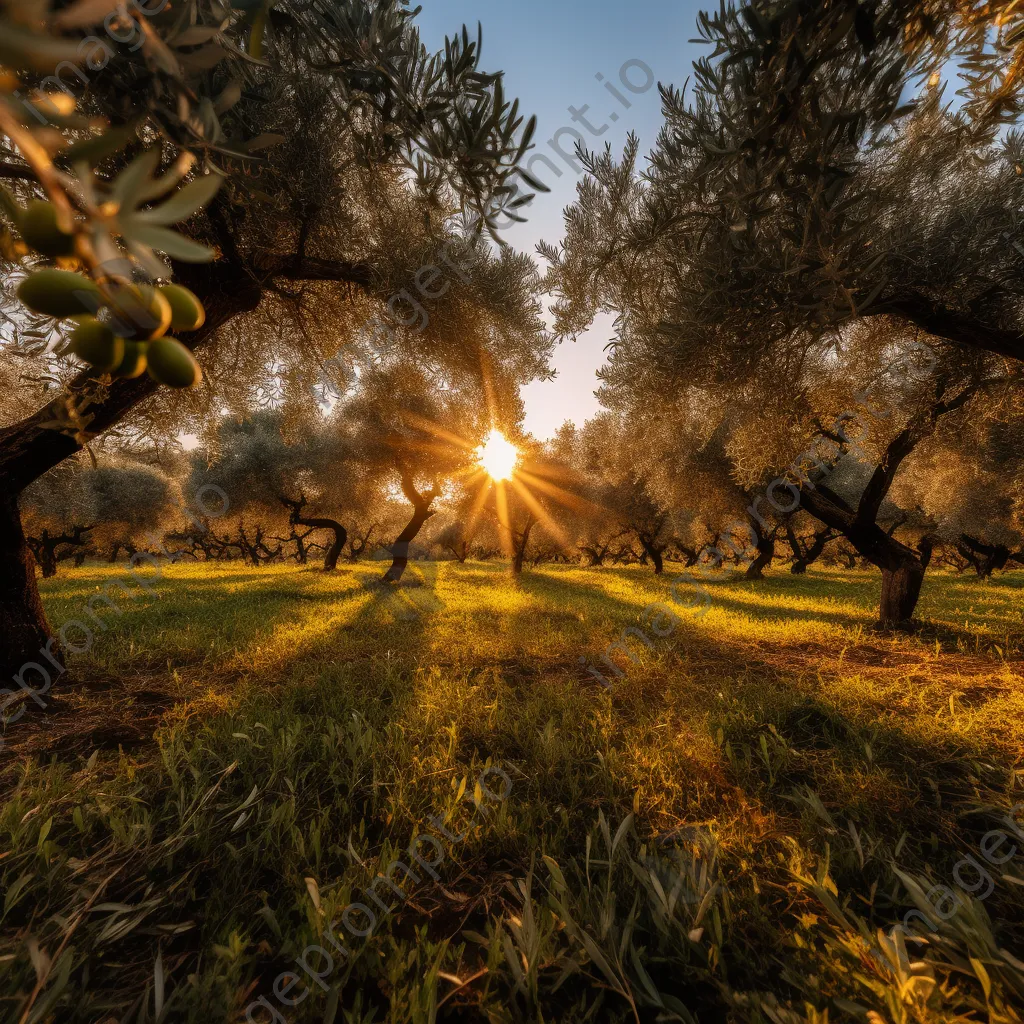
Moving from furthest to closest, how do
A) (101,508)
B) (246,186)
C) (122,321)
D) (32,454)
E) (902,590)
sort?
(101,508), (902,590), (32,454), (246,186), (122,321)

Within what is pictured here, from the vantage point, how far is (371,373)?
7.75 meters

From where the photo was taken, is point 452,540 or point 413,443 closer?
point 413,443

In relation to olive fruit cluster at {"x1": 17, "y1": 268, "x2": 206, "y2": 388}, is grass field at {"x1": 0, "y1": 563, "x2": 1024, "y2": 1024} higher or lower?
lower

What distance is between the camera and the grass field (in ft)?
5.38

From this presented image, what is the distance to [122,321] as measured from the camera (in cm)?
62

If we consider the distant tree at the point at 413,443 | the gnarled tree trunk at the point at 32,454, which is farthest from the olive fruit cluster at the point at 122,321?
the distant tree at the point at 413,443

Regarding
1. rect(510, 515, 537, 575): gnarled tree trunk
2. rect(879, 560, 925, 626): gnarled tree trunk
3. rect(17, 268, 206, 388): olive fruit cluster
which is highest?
rect(17, 268, 206, 388): olive fruit cluster

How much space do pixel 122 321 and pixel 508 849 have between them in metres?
2.84

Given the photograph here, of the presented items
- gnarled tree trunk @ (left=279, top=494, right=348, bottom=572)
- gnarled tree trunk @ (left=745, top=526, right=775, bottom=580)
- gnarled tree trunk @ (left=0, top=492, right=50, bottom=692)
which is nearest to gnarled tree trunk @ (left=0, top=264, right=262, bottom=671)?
gnarled tree trunk @ (left=0, top=492, right=50, bottom=692)

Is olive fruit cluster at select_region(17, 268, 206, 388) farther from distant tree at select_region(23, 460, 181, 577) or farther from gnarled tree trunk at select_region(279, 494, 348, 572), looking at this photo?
distant tree at select_region(23, 460, 181, 577)

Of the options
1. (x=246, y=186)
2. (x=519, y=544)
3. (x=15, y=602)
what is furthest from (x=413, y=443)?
(x=246, y=186)

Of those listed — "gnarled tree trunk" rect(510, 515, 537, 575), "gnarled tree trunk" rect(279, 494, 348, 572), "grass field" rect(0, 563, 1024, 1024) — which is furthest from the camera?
"gnarled tree trunk" rect(510, 515, 537, 575)

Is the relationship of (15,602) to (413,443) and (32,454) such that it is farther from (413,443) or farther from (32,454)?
(413,443)

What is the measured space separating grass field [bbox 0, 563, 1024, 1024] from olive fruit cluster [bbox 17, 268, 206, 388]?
7.06 ft
